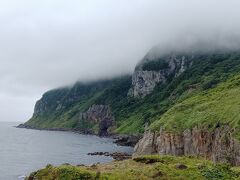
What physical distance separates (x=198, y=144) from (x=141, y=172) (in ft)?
336

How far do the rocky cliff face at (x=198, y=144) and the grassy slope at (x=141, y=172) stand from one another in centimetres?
6639

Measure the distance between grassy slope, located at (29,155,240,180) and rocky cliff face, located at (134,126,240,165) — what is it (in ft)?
Answer: 218

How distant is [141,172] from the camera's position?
44094 millimetres

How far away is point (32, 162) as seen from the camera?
187 m

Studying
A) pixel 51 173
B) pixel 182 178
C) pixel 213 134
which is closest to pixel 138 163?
pixel 182 178

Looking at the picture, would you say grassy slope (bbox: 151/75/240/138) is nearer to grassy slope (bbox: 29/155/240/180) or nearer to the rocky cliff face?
the rocky cliff face

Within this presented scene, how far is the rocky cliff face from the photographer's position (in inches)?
4604

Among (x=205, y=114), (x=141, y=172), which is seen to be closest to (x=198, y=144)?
(x=205, y=114)

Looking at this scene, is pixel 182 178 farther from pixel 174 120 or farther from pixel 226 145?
pixel 174 120

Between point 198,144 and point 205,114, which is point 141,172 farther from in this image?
point 205,114

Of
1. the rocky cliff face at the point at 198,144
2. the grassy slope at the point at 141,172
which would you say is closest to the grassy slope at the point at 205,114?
the rocky cliff face at the point at 198,144

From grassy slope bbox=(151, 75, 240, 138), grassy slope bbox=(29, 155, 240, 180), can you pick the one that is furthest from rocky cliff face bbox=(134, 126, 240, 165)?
grassy slope bbox=(29, 155, 240, 180)

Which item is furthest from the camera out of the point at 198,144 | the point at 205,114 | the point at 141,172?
the point at 205,114

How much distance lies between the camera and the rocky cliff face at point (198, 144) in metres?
117
